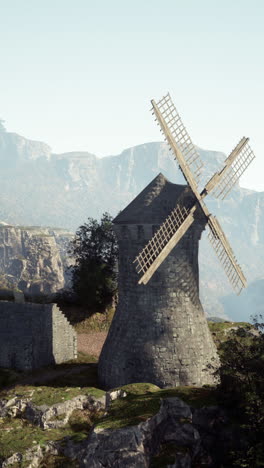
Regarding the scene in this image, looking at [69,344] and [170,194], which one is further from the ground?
[170,194]

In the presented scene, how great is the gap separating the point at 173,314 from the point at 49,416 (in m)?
7.89

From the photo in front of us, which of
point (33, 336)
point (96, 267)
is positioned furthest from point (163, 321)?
point (96, 267)

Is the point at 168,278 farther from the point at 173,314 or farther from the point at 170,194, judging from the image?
the point at 170,194

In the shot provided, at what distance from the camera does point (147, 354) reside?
24344 mm

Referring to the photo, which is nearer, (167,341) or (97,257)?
(167,341)

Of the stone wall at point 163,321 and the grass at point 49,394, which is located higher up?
the stone wall at point 163,321

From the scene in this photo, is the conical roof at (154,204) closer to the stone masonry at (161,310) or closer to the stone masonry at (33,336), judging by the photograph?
the stone masonry at (161,310)

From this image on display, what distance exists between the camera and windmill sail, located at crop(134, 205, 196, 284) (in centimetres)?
2267

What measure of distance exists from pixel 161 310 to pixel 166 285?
1.34m

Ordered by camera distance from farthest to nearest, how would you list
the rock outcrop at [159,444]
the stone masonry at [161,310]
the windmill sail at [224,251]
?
the windmill sail at [224,251] → the stone masonry at [161,310] → the rock outcrop at [159,444]

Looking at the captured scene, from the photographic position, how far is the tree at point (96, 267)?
4372cm

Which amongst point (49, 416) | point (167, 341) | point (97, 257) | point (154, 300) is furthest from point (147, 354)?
point (97, 257)

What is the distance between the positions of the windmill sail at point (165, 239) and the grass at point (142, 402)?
5.07 meters

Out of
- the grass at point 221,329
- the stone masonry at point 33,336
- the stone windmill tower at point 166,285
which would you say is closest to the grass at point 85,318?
the grass at point 221,329
